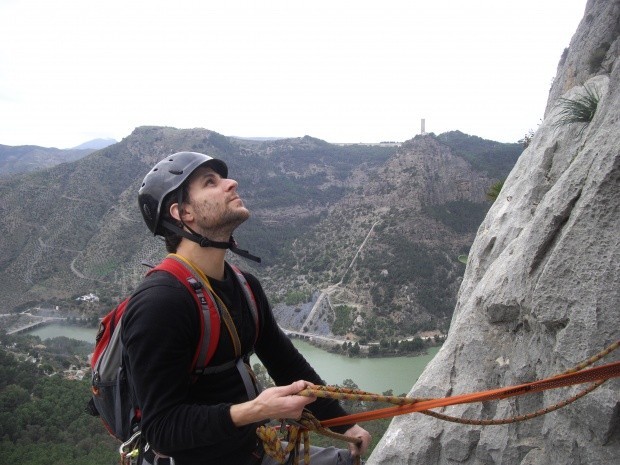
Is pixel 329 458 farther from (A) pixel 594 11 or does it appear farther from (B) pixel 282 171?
(B) pixel 282 171

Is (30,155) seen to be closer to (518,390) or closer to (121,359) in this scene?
(121,359)

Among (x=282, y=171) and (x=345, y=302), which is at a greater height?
(x=282, y=171)

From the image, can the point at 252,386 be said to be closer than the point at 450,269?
Yes

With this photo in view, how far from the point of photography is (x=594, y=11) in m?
6.92

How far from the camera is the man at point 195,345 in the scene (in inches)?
65.4

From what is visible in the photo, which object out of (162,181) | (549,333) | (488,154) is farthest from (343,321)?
(162,181)

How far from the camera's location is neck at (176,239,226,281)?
6.72ft

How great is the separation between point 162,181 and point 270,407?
1055mm

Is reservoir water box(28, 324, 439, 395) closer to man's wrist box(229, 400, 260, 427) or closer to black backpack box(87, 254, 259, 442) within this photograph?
black backpack box(87, 254, 259, 442)

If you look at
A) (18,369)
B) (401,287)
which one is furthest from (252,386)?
(401,287)

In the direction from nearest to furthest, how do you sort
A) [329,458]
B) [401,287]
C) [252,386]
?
1. [252,386]
2. [329,458]
3. [401,287]

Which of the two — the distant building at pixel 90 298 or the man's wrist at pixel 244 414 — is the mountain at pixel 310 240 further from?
the man's wrist at pixel 244 414

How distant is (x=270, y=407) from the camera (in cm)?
162

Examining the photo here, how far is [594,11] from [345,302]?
4143 centimetres
